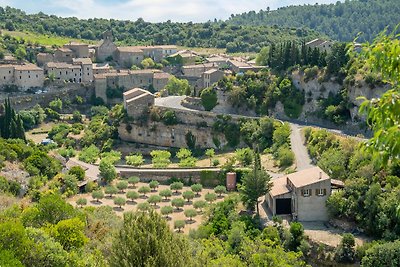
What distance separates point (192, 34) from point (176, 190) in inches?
3681

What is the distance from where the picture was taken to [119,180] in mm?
51562

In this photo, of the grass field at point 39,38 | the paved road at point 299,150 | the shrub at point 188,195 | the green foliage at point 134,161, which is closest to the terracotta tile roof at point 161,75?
the green foliage at point 134,161

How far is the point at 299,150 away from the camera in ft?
164

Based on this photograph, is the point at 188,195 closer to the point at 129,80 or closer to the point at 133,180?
the point at 133,180

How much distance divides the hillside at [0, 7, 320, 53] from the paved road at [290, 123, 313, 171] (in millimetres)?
72153

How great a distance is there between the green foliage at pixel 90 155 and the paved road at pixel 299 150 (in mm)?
21619

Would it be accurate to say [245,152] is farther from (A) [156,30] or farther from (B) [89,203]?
(A) [156,30]

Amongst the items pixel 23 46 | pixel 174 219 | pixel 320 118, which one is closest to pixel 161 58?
pixel 23 46

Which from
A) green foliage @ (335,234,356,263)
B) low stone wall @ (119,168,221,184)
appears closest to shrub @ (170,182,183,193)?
low stone wall @ (119,168,221,184)

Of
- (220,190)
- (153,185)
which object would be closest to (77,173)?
(153,185)

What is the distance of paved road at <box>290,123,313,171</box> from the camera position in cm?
4615

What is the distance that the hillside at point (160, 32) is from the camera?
12850 centimetres

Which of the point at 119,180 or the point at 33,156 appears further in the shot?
the point at 119,180

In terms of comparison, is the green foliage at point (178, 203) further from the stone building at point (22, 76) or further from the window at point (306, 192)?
the stone building at point (22, 76)
